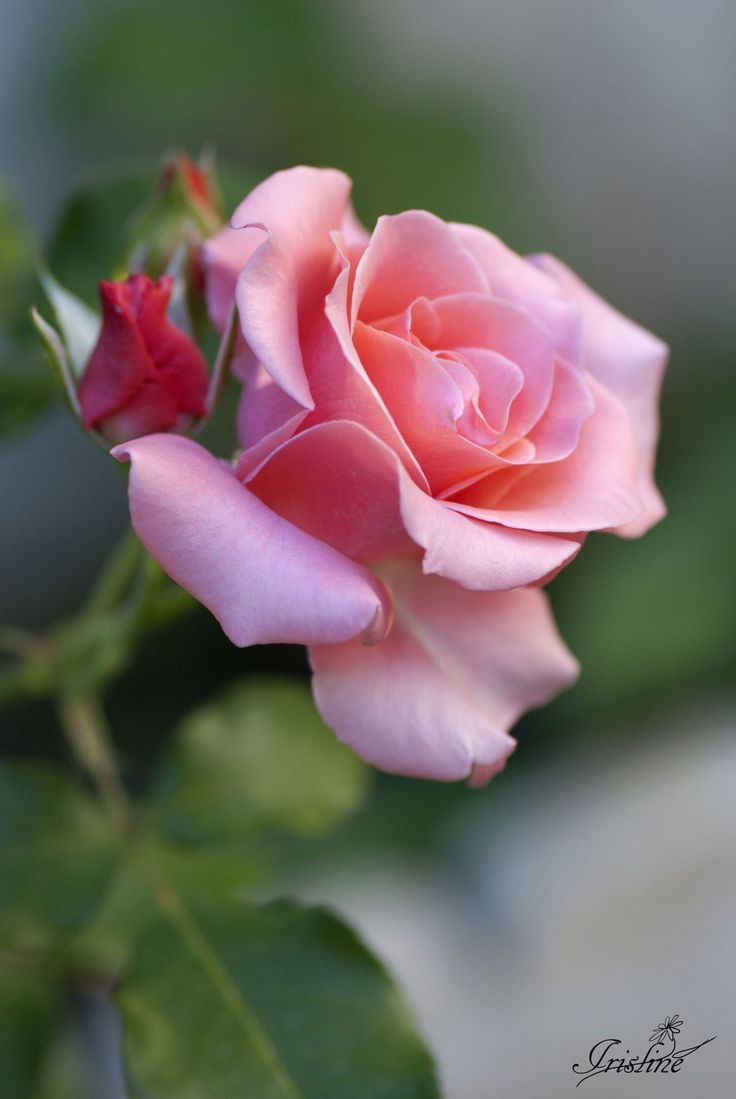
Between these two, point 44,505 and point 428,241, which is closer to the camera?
point 428,241

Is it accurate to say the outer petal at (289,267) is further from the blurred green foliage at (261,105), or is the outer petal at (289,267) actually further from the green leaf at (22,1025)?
the blurred green foliage at (261,105)

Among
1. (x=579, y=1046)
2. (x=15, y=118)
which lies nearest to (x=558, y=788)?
(x=579, y=1046)

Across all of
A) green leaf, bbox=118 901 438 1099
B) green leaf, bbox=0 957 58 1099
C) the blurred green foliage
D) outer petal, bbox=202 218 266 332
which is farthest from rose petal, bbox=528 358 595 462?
the blurred green foliage

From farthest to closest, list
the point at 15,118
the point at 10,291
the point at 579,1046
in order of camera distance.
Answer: the point at 15,118 < the point at 10,291 < the point at 579,1046

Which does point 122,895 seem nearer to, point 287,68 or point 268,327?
point 268,327

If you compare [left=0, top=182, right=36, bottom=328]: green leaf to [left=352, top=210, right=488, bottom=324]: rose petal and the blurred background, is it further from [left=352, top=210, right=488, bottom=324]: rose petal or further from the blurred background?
[left=352, top=210, right=488, bottom=324]: rose petal

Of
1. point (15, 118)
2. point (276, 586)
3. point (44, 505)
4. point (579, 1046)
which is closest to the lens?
point (276, 586)
